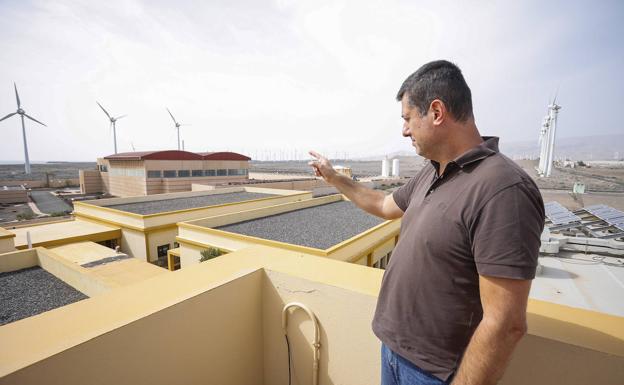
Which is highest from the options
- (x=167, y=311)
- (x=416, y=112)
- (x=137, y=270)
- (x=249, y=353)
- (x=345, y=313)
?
(x=416, y=112)

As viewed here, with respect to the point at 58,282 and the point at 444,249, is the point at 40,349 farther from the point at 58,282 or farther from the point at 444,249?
the point at 58,282

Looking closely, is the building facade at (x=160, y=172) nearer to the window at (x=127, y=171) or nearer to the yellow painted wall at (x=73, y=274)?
the window at (x=127, y=171)

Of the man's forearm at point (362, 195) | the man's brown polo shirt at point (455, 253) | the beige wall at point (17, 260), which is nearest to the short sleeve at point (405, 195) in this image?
the man's forearm at point (362, 195)

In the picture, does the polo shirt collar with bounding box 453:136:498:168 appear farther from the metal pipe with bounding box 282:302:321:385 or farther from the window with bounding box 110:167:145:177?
the window with bounding box 110:167:145:177

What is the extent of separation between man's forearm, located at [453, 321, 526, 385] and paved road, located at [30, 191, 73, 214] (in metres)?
44.2

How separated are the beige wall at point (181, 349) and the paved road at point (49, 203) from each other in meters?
42.2

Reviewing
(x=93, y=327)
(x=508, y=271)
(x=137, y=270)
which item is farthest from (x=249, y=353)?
(x=137, y=270)

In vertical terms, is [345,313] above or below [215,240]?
above

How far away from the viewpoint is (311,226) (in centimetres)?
1528

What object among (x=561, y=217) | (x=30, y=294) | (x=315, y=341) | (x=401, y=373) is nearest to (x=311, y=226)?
(x=30, y=294)

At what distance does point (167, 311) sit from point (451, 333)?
193 cm

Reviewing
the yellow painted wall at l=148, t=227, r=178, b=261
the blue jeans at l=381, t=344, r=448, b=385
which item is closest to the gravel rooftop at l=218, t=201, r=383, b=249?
the yellow painted wall at l=148, t=227, r=178, b=261

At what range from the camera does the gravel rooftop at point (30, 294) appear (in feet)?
23.0

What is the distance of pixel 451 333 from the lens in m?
1.74
